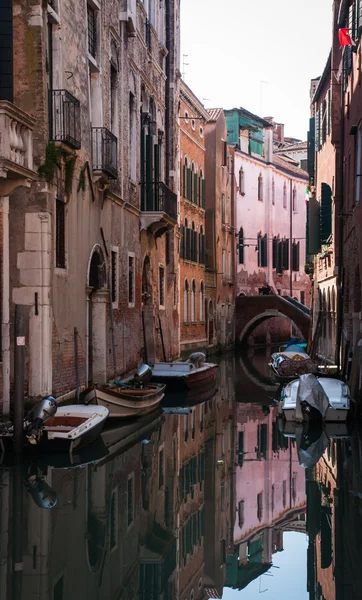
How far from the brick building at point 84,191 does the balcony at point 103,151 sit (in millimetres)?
26

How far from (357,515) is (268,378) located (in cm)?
1847

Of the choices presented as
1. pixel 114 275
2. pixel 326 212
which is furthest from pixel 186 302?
pixel 114 275

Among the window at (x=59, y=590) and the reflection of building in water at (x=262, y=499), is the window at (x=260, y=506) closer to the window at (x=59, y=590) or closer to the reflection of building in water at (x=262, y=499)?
the reflection of building in water at (x=262, y=499)

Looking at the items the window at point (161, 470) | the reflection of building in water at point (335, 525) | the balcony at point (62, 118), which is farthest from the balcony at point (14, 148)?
the reflection of building in water at point (335, 525)

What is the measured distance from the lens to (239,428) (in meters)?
16.2

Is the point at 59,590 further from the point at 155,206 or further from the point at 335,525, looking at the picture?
the point at 155,206

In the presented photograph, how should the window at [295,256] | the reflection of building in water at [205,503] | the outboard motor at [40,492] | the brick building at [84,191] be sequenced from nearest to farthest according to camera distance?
the reflection of building in water at [205,503] → the outboard motor at [40,492] → the brick building at [84,191] → the window at [295,256]

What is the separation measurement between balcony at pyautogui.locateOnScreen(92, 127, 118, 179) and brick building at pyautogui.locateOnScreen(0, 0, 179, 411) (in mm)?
26

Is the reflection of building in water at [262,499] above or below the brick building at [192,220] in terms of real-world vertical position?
below

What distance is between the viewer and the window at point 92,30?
17.5 m

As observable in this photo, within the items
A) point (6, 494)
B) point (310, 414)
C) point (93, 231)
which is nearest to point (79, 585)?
point (6, 494)

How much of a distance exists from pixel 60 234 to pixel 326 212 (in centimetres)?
1290

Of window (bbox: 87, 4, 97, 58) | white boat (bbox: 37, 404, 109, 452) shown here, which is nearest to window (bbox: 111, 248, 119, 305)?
window (bbox: 87, 4, 97, 58)

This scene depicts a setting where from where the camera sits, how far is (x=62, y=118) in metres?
14.4
